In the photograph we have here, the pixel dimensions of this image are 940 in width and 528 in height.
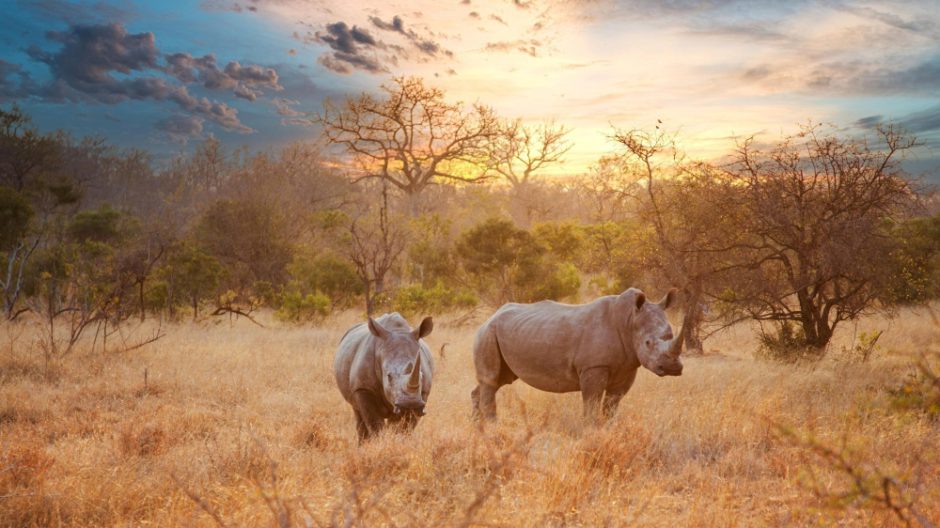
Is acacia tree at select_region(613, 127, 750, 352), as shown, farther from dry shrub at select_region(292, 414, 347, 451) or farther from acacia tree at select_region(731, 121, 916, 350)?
dry shrub at select_region(292, 414, 347, 451)

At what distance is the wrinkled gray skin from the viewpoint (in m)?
5.39

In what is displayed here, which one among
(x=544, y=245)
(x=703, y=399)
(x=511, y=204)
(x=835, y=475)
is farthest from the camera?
(x=511, y=204)

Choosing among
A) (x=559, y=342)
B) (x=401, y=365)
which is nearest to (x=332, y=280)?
(x=559, y=342)

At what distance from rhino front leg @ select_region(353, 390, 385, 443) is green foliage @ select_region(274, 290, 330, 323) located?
410 inches

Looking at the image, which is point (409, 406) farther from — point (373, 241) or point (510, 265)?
point (373, 241)

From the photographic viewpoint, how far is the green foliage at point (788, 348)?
10367mm

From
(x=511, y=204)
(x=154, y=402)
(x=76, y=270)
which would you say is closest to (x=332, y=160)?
(x=511, y=204)

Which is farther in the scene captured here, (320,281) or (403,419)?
(320,281)

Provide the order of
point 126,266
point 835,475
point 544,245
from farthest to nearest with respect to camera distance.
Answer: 1. point 544,245
2. point 126,266
3. point 835,475

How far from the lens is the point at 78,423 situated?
7.00 metres

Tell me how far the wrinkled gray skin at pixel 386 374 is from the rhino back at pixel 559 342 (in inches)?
46.2

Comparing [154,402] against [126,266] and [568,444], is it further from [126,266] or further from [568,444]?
[126,266]

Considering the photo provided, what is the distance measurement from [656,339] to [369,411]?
2.73 meters

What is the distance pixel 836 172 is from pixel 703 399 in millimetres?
4703
